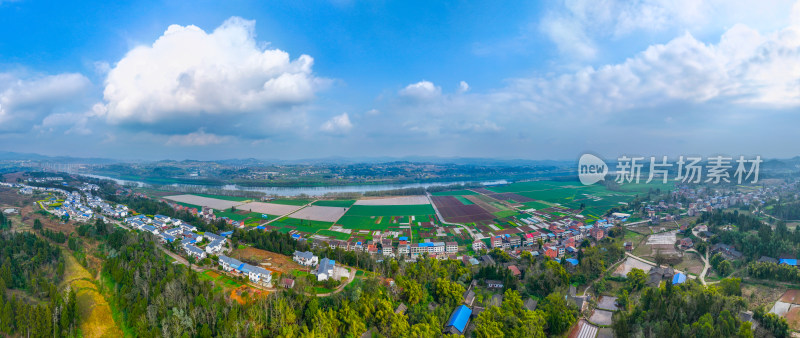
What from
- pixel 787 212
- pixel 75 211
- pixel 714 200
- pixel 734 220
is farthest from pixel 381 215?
pixel 714 200

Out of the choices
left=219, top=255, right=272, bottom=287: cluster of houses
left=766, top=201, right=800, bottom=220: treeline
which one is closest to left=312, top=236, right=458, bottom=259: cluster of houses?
left=219, top=255, right=272, bottom=287: cluster of houses

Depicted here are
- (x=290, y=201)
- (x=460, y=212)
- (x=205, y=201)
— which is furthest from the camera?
(x=290, y=201)

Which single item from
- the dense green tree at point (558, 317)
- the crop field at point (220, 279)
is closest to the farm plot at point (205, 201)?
the crop field at point (220, 279)

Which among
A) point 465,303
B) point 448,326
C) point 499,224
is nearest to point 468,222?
point 499,224

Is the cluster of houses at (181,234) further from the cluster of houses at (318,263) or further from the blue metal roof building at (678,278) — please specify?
the blue metal roof building at (678,278)

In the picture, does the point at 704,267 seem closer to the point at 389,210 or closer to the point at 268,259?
the point at 268,259

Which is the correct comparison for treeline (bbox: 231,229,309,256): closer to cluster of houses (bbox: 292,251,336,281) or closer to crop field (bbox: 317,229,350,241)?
cluster of houses (bbox: 292,251,336,281)
